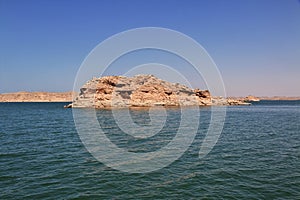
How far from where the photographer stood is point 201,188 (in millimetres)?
12734

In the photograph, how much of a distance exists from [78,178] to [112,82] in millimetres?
94433

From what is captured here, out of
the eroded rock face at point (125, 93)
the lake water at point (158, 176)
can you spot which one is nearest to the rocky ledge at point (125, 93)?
the eroded rock face at point (125, 93)

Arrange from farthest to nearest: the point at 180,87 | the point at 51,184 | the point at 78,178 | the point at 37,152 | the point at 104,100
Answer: the point at 180,87 → the point at 104,100 → the point at 37,152 → the point at 78,178 → the point at 51,184

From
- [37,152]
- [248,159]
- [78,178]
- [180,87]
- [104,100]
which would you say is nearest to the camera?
→ [78,178]

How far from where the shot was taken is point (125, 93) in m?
107

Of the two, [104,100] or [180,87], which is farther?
[180,87]

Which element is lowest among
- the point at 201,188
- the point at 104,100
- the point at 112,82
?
the point at 201,188

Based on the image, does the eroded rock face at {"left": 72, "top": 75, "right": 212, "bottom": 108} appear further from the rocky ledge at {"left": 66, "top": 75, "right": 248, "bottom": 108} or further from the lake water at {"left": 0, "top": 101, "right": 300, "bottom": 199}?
the lake water at {"left": 0, "top": 101, "right": 300, "bottom": 199}

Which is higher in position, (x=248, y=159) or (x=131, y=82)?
(x=131, y=82)

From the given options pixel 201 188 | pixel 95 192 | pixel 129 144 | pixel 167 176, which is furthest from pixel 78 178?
pixel 129 144

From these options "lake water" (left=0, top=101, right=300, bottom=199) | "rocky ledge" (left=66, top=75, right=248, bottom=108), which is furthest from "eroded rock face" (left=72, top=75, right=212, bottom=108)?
"lake water" (left=0, top=101, right=300, bottom=199)

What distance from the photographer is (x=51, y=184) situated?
1305cm

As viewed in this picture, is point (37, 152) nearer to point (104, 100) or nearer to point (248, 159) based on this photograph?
point (248, 159)

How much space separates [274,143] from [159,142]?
41.5 feet
